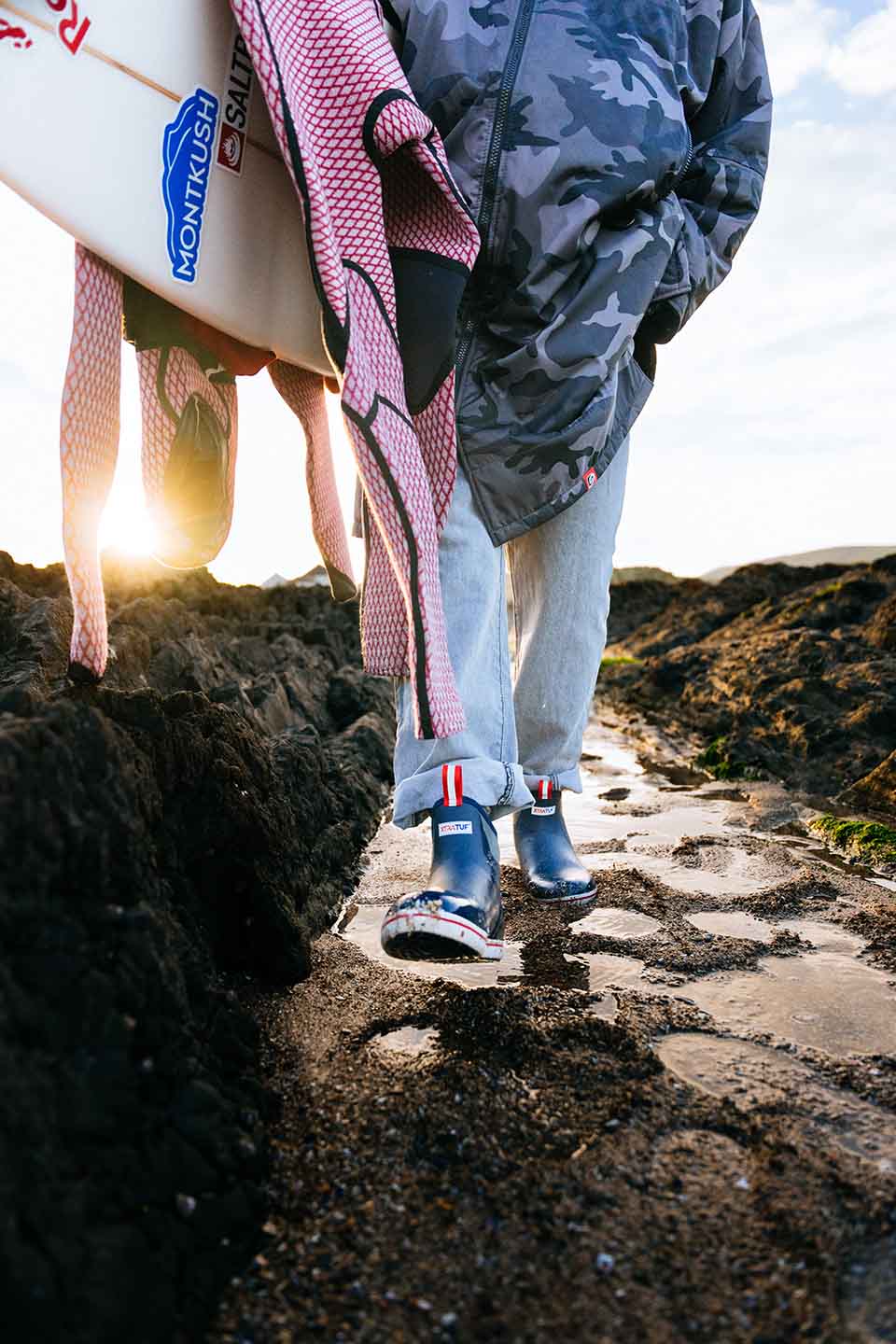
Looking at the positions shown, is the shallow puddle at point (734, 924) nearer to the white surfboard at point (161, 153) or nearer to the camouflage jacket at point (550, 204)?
the camouflage jacket at point (550, 204)

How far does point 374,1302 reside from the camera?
3.03 ft

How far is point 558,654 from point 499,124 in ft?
3.77

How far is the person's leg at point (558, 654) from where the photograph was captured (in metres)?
2.25

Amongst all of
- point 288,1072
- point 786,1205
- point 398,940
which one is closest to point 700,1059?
point 786,1205

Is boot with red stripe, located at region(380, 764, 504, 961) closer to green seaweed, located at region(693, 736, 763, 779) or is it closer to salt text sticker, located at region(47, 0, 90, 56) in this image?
salt text sticker, located at region(47, 0, 90, 56)

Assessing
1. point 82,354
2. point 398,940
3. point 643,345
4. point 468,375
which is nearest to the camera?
point 398,940

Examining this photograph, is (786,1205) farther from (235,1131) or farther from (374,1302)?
(235,1131)

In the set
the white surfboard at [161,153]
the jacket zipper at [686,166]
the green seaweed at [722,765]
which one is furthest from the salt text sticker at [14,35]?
the green seaweed at [722,765]

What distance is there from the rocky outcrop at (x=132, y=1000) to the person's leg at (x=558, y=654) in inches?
26.2

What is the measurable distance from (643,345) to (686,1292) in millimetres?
1845

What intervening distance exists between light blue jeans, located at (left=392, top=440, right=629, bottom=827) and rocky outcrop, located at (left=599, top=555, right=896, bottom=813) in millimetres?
1677

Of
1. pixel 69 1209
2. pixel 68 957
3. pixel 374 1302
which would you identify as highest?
pixel 68 957

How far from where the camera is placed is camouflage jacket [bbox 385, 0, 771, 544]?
6.03ft

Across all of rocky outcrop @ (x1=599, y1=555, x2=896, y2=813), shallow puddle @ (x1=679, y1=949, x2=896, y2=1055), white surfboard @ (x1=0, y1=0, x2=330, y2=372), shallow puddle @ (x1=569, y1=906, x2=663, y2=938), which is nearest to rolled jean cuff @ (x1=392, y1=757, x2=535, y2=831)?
shallow puddle @ (x1=569, y1=906, x2=663, y2=938)
